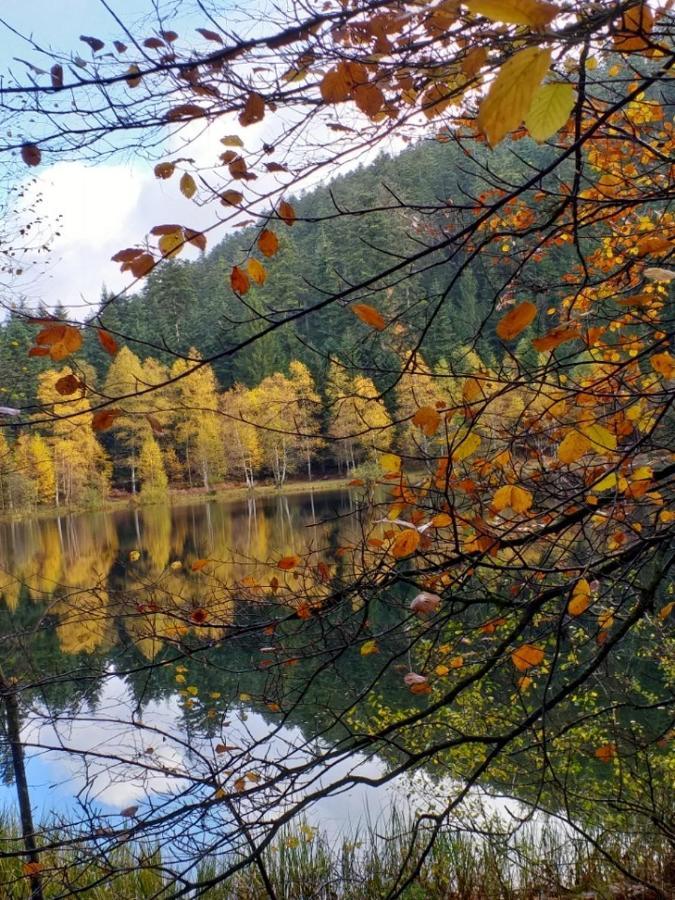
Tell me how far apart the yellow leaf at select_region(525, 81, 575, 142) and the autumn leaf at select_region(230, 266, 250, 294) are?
926 mm

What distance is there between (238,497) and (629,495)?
3295 cm

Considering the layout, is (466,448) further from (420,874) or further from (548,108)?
(420,874)

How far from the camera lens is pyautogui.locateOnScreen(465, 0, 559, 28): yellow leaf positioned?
0.54 meters

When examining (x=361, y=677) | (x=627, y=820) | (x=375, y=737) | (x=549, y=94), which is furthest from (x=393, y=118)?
(x=361, y=677)

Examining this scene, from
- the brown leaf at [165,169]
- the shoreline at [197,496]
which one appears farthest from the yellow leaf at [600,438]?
the shoreline at [197,496]

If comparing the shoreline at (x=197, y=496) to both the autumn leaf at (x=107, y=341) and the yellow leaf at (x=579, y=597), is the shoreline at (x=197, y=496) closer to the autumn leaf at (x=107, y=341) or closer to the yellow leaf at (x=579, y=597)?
the yellow leaf at (x=579, y=597)

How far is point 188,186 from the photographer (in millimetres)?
1663

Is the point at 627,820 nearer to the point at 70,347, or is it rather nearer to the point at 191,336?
the point at 70,347

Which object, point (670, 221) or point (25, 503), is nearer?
point (670, 221)

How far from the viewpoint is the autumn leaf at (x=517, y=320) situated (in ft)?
3.68

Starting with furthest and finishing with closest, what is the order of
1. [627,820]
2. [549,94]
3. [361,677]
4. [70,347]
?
1. [361,677]
2. [627,820]
3. [70,347]
4. [549,94]

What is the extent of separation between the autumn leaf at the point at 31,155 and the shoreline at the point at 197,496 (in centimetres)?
3011

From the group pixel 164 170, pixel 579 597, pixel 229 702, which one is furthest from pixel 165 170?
pixel 229 702

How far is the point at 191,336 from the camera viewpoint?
37.4m
